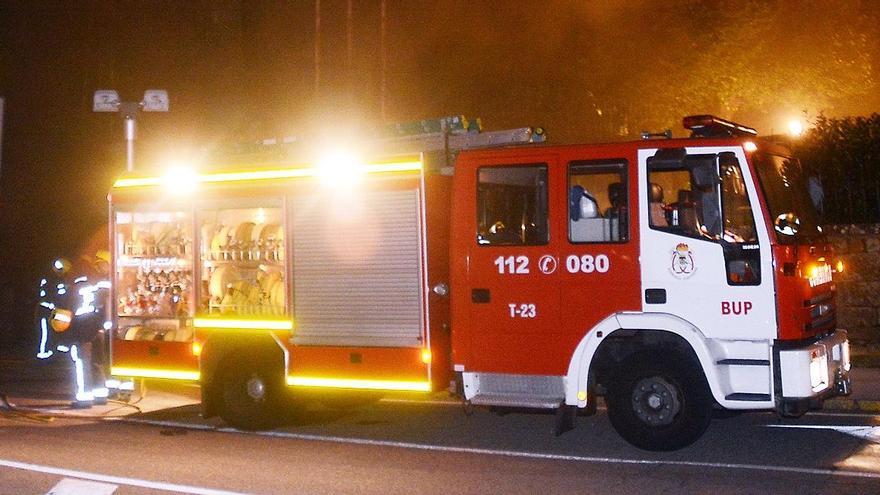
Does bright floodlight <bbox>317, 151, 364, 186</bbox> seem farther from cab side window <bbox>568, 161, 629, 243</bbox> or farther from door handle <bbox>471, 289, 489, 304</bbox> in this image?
cab side window <bbox>568, 161, 629, 243</bbox>

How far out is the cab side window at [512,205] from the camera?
8.49 meters

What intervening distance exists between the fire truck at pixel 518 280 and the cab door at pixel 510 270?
0.02 metres

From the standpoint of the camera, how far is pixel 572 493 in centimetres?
700

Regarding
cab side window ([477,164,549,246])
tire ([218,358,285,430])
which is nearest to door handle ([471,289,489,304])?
cab side window ([477,164,549,246])

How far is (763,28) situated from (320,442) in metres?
14.2

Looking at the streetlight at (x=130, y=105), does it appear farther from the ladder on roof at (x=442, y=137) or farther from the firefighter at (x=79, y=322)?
the ladder on roof at (x=442, y=137)

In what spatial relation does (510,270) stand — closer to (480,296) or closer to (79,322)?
(480,296)

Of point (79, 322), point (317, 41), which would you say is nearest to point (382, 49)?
point (317, 41)

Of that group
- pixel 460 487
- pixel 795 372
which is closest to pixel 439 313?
pixel 460 487

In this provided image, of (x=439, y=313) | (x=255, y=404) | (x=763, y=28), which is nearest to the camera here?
(x=439, y=313)

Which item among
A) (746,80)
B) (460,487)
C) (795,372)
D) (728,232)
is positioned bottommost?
(460,487)

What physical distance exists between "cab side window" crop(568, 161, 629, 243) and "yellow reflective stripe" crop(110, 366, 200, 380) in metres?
4.40

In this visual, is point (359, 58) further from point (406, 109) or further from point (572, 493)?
point (572, 493)

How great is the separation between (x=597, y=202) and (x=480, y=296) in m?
1.26
